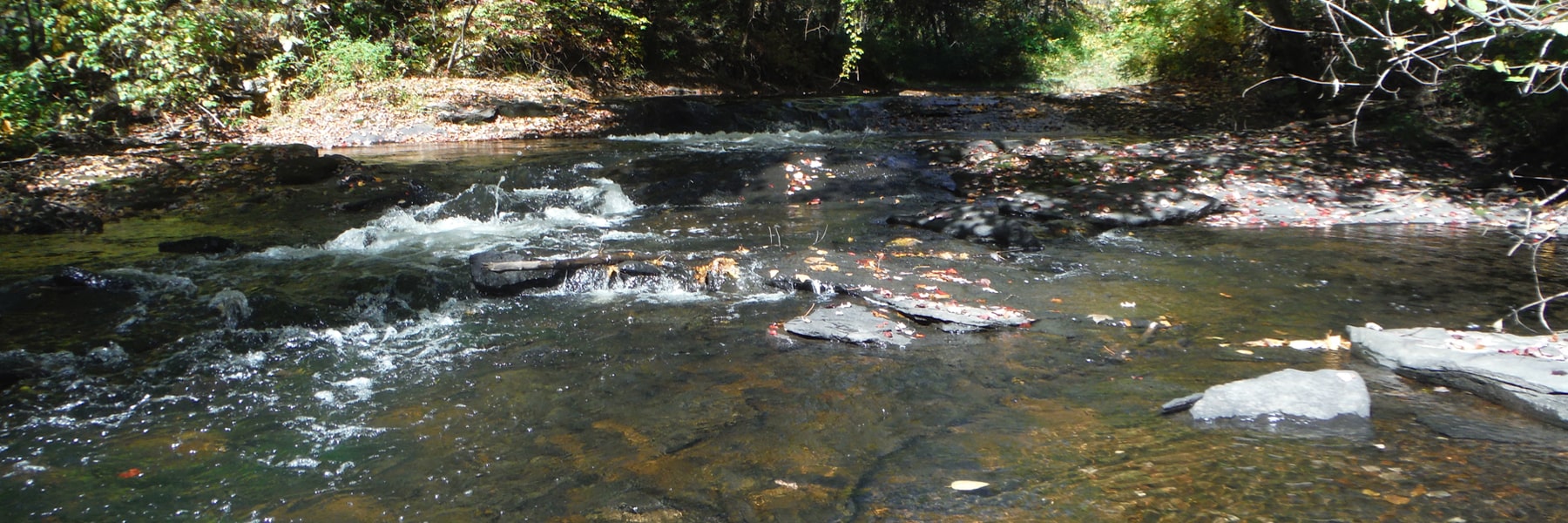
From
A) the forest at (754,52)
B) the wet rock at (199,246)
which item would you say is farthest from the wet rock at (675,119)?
the wet rock at (199,246)

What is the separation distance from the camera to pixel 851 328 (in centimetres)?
524

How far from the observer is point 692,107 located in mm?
15867

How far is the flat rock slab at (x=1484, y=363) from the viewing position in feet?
12.7

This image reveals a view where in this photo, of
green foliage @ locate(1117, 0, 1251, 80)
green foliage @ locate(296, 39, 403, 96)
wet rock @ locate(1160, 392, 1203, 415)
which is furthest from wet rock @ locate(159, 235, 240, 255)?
green foliage @ locate(1117, 0, 1251, 80)

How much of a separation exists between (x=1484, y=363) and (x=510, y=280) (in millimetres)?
5731

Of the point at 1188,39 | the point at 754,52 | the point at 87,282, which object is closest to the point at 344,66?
the point at 754,52

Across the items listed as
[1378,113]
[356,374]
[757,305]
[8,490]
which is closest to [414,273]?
[356,374]

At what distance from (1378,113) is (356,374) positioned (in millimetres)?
13809

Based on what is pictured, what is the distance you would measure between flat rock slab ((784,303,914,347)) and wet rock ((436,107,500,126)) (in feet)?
38.1

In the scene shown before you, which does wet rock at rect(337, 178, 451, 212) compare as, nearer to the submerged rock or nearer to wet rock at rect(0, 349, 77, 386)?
wet rock at rect(0, 349, 77, 386)

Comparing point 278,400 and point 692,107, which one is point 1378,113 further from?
point 278,400

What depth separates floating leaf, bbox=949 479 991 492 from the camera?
10.8ft

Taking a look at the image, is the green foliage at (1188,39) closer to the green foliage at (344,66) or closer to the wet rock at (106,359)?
the green foliage at (344,66)

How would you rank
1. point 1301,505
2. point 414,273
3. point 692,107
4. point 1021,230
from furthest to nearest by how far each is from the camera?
point 692,107
point 1021,230
point 414,273
point 1301,505
